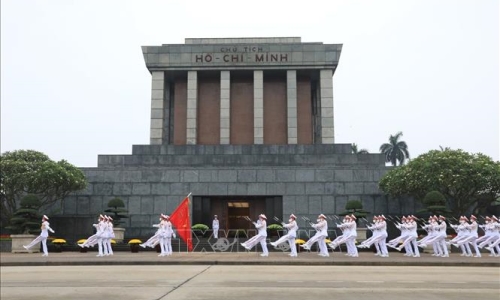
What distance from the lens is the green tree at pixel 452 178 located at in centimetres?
3073

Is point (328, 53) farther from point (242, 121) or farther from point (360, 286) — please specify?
point (360, 286)

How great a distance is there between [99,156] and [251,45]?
53.3 ft

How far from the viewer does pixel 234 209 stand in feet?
122

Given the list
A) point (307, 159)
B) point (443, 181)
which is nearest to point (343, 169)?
point (307, 159)

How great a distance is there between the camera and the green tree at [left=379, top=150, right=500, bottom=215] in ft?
101

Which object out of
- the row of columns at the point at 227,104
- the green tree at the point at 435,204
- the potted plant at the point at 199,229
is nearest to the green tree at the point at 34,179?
the potted plant at the point at 199,229

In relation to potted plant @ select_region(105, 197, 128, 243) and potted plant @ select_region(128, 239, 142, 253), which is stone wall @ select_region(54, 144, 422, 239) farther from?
potted plant @ select_region(128, 239, 142, 253)

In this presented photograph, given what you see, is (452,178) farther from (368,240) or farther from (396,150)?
(396,150)

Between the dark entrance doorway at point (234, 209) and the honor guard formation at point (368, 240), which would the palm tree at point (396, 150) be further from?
the honor guard formation at point (368, 240)

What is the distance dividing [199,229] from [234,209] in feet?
17.9

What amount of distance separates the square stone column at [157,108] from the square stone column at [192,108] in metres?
2.31

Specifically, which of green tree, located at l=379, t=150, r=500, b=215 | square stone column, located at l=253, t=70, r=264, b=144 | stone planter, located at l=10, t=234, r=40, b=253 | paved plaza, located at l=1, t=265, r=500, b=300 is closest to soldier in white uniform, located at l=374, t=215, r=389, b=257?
green tree, located at l=379, t=150, r=500, b=215

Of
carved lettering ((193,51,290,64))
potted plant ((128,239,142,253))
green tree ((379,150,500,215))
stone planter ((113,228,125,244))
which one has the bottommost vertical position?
potted plant ((128,239,142,253))

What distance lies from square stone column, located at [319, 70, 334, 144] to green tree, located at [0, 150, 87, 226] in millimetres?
20448
